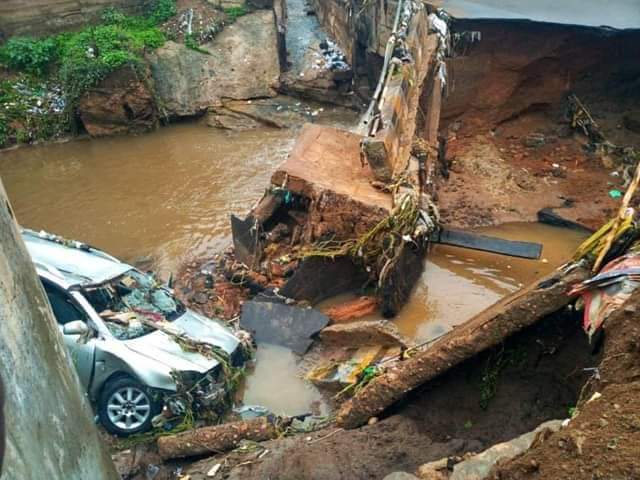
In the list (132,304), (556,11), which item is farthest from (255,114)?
(132,304)

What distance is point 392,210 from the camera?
782 centimetres

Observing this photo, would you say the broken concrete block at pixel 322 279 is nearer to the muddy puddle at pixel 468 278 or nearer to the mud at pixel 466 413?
the muddy puddle at pixel 468 278

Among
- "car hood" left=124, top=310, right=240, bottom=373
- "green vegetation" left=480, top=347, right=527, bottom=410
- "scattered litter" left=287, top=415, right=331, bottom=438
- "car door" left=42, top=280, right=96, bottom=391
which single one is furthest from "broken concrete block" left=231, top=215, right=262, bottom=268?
"green vegetation" left=480, top=347, right=527, bottom=410

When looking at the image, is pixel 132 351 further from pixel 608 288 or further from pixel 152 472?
pixel 608 288

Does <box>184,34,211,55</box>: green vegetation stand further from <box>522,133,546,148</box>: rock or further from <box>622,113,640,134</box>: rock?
<box>622,113,640,134</box>: rock

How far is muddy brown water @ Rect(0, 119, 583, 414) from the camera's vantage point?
8281 mm

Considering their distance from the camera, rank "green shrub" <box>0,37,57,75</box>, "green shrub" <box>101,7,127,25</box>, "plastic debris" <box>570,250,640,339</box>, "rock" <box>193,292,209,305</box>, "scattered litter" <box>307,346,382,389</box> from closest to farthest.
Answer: "plastic debris" <box>570,250,640,339</box> → "scattered litter" <box>307,346,382,389</box> → "rock" <box>193,292,209,305</box> → "green shrub" <box>0,37,57,75</box> → "green shrub" <box>101,7,127,25</box>

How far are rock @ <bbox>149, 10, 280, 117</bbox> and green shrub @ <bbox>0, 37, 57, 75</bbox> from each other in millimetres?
2517

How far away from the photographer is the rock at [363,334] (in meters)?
7.39

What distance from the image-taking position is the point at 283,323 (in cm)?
798

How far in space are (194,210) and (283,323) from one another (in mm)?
4728

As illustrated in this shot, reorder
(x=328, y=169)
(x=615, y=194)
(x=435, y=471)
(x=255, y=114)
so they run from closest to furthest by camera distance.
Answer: (x=435, y=471) < (x=328, y=169) < (x=615, y=194) < (x=255, y=114)

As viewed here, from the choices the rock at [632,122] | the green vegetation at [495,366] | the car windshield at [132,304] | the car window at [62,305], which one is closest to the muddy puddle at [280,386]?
the car windshield at [132,304]

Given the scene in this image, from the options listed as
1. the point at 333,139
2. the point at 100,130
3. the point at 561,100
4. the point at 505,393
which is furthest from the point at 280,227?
the point at 100,130
